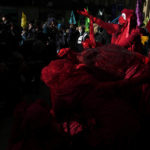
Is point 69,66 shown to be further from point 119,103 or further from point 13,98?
point 13,98

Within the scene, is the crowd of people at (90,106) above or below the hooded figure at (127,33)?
below

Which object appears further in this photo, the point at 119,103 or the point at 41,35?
the point at 41,35

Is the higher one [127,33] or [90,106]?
[127,33]

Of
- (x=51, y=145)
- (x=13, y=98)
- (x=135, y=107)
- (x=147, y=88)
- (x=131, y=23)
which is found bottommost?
(x=13, y=98)

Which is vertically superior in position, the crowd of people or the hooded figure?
the hooded figure

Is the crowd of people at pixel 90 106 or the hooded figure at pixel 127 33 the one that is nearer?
the crowd of people at pixel 90 106

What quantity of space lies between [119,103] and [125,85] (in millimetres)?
97

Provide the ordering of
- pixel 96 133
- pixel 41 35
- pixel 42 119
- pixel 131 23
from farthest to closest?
pixel 41 35
pixel 131 23
pixel 96 133
pixel 42 119

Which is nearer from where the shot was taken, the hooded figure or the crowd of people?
the crowd of people

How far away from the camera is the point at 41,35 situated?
21.5 feet

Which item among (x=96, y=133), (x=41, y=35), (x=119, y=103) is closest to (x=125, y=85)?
(x=119, y=103)

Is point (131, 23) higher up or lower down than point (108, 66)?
higher up

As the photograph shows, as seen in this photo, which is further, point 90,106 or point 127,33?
point 127,33

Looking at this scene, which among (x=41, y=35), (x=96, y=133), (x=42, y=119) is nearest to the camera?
(x=42, y=119)
